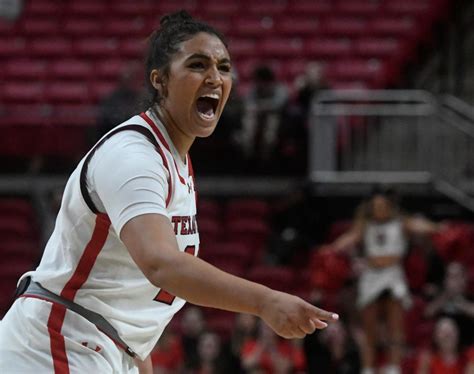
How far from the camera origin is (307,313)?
2645 millimetres

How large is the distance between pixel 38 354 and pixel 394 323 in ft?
20.8

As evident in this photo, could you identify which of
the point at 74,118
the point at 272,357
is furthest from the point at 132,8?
the point at 272,357

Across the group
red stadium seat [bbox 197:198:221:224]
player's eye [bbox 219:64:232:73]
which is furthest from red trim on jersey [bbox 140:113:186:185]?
red stadium seat [bbox 197:198:221:224]

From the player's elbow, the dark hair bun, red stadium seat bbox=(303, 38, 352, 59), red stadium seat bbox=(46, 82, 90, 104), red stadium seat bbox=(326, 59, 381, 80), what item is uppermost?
the dark hair bun

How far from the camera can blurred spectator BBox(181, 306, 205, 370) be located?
9667 millimetres

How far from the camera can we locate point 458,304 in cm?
945

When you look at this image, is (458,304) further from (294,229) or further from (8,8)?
(8,8)

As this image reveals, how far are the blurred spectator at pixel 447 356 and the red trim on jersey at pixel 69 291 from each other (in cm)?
601

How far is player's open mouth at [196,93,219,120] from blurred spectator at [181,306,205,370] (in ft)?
21.4

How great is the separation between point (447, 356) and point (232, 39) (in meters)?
6.38

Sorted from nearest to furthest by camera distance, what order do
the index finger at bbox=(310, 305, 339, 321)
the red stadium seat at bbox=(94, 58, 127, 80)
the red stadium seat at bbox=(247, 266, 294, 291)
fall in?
the index finger at bbox=(310, 305, 339, 321) → the red stadium seat at bbox=(247, 266, 294, 291) → the red stadium seat at bbox=(94, 58, 127, 80)

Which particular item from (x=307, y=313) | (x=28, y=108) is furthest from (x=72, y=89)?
(x=307, y=313)

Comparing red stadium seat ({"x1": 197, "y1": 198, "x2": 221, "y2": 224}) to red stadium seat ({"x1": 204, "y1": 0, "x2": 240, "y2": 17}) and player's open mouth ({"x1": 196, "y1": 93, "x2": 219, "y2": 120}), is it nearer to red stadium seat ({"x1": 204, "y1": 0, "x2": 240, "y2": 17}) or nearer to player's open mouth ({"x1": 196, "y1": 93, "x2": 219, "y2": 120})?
red stadium seat ({"x1": 204, "y1": 0, "x2": 240, "y2": 17})

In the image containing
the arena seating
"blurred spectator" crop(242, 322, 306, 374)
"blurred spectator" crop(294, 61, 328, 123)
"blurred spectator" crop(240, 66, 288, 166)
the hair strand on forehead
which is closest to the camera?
the hair strand on forehead
